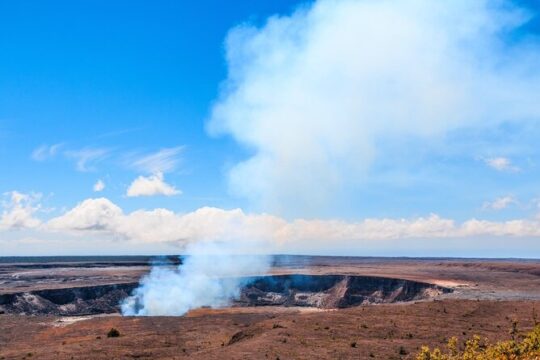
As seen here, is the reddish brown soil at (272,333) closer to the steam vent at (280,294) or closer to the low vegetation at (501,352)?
the low vegetation at (501,352)

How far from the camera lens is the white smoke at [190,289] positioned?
86.3 m

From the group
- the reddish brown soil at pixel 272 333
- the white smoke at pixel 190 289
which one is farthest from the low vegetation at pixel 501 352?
the white smoke at pixel 190 289

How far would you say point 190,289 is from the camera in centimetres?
9775

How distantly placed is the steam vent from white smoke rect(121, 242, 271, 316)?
2.93m

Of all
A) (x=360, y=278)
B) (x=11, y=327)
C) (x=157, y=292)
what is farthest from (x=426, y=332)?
(x=360, y=278)

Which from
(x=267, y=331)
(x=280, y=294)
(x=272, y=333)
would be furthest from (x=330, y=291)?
(x=272, y=333)

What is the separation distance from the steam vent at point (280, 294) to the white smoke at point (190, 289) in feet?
9.61

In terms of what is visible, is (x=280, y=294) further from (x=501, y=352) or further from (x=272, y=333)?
(x=501, y=352)

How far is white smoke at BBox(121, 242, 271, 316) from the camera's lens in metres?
86.3

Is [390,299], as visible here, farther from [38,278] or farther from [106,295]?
[38,278]

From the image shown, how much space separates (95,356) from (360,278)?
Answer: 268 ft

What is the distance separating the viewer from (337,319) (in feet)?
175

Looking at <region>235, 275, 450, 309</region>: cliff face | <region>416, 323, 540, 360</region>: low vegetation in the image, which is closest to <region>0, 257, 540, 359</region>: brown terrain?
<region>416, 323, 540, 360</region>: low vegetation

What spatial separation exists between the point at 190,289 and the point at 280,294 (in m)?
25.7
